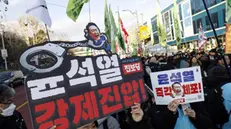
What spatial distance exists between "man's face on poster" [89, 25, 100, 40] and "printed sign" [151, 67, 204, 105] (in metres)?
0.75

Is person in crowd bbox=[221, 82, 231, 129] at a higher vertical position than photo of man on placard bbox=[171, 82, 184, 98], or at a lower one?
lower

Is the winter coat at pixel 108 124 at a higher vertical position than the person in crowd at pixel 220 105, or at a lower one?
higher

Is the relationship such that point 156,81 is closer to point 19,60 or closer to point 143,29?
point 19,60

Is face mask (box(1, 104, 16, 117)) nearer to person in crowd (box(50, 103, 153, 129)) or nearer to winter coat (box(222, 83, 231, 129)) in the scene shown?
person in crowd (box(50, 103, 153, 129))

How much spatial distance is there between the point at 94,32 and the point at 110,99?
0.55m

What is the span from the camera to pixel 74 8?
5211 millimetres

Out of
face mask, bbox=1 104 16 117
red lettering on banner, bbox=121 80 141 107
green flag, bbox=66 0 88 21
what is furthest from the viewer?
green flag, bbox=66 0 88 21

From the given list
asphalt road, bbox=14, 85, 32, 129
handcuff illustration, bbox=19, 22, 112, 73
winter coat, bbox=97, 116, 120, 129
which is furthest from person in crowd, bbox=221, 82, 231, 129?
asphalt road, bbox=14, 85, 32, 129

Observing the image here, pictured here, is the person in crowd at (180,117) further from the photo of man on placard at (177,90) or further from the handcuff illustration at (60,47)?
the handcuff illustration at (60,47)

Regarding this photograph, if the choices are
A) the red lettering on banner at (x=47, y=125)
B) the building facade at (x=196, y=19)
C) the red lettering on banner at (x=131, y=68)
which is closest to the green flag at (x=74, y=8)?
the red lettering on banner at (x=131, y=68)

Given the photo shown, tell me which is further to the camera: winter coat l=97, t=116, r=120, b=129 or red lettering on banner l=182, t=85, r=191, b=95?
red lettering on banner l=182, t=85, r=191, b=95

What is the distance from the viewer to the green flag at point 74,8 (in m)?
5.11

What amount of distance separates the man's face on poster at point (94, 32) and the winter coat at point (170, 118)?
109 cm

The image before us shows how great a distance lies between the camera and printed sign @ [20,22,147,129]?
6.47 feet
